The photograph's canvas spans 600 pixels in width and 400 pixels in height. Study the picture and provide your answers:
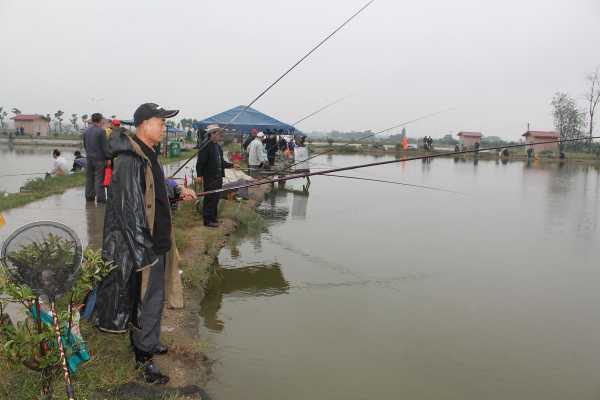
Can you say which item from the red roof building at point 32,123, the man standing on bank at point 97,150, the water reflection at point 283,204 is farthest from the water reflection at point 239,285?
the red roof building at point 32,123

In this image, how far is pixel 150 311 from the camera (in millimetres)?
2891

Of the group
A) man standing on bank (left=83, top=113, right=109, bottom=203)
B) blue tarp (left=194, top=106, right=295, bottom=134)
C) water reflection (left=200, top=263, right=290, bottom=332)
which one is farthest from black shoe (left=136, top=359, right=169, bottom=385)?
blue tarp (left=194, top=106, right=295, bottom=134)

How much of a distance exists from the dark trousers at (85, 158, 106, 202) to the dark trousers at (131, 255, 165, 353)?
6.09m

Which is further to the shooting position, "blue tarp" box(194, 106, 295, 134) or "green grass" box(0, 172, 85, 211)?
"blue tarp" box(194, 106, 295, 134)

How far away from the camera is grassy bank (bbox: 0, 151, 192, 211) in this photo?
27.2 feet

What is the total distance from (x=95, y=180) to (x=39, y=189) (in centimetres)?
257

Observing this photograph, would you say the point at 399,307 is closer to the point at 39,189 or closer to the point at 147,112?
the point at 147,112

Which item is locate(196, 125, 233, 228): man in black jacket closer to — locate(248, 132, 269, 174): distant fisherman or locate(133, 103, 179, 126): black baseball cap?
locate(133, 103, 179, 126): black baseball cap

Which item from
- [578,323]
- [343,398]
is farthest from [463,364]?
[578,323]

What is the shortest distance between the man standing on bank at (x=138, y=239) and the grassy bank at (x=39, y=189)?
6193 mm

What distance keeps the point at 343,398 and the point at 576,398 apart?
1743 millimetres

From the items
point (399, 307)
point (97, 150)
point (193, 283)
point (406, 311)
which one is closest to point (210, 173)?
point (97, 150)

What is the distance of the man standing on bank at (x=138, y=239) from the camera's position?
8.87 feet

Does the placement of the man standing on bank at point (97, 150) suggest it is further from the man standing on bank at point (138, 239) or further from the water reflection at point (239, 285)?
the man standing on bank at point (138, 239)
